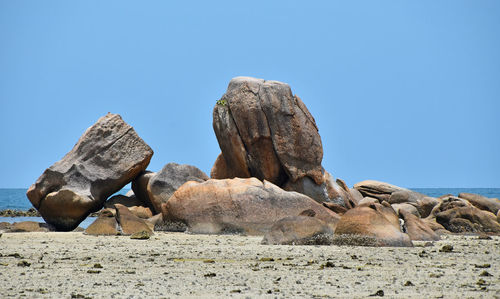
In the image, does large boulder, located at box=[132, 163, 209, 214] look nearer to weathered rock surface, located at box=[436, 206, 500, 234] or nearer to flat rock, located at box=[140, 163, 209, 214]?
flat rock, located at box=[140, 163, 209, 214]

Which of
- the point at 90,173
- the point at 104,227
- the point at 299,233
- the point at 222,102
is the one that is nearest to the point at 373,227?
the point at 299,233

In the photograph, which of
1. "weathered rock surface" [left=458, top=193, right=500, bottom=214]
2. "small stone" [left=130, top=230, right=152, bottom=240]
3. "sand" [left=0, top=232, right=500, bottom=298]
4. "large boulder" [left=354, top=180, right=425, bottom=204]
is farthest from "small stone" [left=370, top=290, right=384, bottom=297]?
"large boulder" [left=354, top=180, right=425, bottom=204]

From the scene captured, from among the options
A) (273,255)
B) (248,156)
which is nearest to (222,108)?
(248,156)

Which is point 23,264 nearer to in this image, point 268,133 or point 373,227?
point 373,227

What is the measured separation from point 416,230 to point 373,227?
2775mm

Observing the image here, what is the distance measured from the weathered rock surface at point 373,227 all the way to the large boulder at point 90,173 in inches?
427

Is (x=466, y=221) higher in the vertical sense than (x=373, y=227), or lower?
higher

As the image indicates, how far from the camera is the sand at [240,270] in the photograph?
8242 millimetres

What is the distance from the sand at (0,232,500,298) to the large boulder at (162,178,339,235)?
257 centimetres

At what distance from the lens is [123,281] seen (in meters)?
9.09

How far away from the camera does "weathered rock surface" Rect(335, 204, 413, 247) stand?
47.4 feet

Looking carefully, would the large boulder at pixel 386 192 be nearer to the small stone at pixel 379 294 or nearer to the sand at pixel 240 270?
the sand at pixel 240 270

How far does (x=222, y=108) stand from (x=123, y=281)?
14855 mm

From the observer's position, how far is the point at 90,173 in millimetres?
22781
